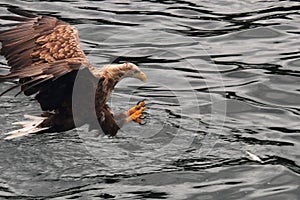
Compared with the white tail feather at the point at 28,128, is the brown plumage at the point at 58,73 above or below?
Result: above

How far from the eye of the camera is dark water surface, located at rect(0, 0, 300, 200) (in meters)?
7.08

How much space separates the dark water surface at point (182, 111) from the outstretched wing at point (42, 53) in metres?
0.67

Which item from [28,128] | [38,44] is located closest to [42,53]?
[38,44]

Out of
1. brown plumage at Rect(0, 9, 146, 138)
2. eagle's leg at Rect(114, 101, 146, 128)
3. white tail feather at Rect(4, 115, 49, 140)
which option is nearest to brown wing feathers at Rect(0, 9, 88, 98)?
brown plumage at Rect(0, 9, 146, 138)

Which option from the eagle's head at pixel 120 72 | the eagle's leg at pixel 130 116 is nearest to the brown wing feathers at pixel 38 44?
the eagle's head at pixel 120 72

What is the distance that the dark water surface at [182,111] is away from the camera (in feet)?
23.2

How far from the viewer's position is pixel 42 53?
8148 millimetres

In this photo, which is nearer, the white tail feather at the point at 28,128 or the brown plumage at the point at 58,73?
the brown plumage at the point at 58,73

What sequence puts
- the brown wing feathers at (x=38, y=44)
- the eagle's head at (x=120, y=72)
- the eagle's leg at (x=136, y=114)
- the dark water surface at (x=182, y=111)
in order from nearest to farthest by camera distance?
the dark water surface at (x=182, y=111) < the eagle's head at (x=120, y=72) < the brown wing feathers at (x=38, y=44) < the eagle's leg at (x=136, y=114)

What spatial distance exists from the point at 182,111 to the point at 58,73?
2.20 meters

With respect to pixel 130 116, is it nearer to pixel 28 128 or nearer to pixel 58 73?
pixel 28 128

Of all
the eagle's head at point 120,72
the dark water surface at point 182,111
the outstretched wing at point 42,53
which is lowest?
the dark water surface at point 182,111

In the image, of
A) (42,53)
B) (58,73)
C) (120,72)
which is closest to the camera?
(58,73)

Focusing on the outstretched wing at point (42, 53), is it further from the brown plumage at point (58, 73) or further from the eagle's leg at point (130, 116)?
the eagle's leg at point (130, 116)
